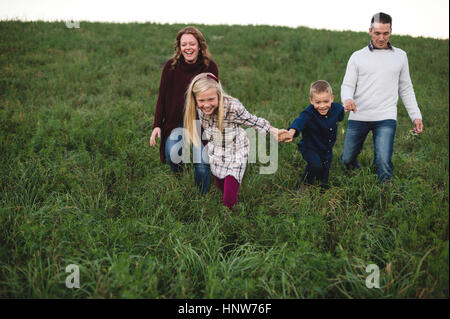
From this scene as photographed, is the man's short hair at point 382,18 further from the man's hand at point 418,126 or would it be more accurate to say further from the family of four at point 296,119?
the man's hand at point 418,126

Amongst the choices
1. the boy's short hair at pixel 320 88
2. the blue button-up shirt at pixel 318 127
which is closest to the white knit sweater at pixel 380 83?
the blue button-up shirt at pixel 318 127

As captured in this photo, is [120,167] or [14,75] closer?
[120,167]

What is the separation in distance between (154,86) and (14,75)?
12.4 feet

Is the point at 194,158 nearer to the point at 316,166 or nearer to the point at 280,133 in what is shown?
the point at 280,133

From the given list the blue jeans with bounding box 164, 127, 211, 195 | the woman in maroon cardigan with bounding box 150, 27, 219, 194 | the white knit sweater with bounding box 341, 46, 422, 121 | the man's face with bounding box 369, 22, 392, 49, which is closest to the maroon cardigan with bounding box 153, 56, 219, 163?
the woman in maroon cardigan with bounding box 150, 27, 219, 194

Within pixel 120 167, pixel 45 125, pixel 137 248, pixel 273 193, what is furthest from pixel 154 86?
pixel 137 248

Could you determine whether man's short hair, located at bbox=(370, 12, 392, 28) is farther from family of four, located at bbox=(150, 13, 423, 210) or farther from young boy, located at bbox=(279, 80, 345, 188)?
young boy, located at bbox=(279, 80, 345, 188)

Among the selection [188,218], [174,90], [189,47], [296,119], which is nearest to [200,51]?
[189,47]

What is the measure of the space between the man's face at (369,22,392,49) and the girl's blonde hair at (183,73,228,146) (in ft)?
6.02

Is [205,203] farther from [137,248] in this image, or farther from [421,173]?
[421,173]

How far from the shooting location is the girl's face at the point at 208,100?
9.23 ft

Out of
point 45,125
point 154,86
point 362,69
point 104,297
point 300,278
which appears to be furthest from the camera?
point 154,86

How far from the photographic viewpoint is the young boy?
123 inches

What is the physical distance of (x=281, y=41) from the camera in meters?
11.8
